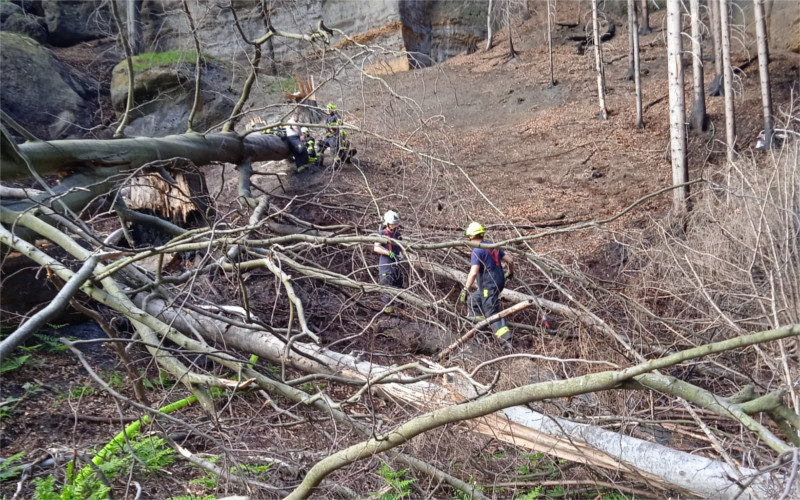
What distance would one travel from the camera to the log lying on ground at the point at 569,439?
352cm

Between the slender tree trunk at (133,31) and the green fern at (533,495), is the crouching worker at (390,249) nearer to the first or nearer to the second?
the green fern at (533,495)

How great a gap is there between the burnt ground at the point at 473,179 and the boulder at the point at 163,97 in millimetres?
3717

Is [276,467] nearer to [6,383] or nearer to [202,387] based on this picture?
[202,387]

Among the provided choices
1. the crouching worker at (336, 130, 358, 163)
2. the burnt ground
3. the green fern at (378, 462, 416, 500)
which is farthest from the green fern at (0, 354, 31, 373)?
the crouching worker at (336, 130, 358, 163)

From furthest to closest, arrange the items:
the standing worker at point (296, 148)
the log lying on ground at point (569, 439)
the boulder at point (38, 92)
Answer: the boulder at point (38, 92)
the standing worker at point (296, 148)
the log lying on ground at point (569, 439)

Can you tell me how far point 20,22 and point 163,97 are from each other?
6.13 m

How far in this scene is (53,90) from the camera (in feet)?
45.7

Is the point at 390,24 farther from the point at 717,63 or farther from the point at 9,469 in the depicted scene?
the point at 9,469

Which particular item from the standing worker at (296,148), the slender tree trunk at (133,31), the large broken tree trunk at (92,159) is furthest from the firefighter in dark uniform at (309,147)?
the slender tree trunk at (133,31)

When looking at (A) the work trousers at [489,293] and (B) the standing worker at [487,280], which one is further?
(A) the work trousers at [489,293]

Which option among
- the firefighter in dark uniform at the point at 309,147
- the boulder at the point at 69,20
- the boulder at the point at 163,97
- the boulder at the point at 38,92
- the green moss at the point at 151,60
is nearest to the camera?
the firefighter in dark uniform at the point at 309,147

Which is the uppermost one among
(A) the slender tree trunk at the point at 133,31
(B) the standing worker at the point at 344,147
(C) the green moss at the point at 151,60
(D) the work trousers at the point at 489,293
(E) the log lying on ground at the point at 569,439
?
(A) the slender tree trunk at the point at 133,31

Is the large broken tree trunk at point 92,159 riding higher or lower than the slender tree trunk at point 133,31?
lower

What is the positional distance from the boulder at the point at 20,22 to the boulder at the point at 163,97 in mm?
4151
